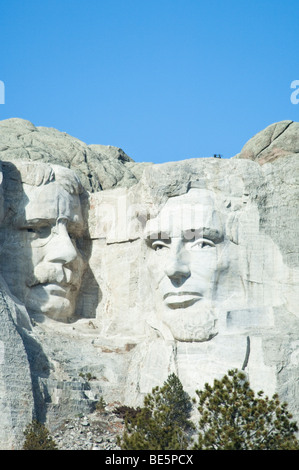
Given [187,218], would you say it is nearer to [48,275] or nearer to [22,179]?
[48,275]

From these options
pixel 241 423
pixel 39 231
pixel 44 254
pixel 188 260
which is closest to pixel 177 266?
pixel 188 260

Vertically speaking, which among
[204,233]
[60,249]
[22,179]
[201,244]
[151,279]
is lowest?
[151,279]

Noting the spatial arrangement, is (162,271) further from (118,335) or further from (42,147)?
(42,147)

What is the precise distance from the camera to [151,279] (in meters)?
31.9

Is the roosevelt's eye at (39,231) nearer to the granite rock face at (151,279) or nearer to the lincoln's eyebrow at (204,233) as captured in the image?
the granite rock face at (151,279)

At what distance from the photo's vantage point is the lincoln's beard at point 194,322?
3030 centimetres

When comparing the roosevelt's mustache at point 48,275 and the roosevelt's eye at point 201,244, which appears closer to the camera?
the roosevelt's eye at point 201,244

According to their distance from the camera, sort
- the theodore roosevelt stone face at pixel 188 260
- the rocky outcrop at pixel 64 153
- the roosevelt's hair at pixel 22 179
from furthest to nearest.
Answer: the rocky outcrop at pixel 64 153
the roosevelt's hair at pixel 22 179
the theodore roosevelt stone face at pixel 188 260

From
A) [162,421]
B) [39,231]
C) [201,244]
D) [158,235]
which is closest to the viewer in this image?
[162,421]

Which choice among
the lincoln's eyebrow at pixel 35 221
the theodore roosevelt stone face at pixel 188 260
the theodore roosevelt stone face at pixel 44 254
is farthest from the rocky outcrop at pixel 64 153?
the theodore roosevelt stone face at pixel 188 260

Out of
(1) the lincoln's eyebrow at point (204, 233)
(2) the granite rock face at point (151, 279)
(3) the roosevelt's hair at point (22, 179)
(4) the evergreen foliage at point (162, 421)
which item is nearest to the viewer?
(4) the evergreen foliage at point (162, 421)

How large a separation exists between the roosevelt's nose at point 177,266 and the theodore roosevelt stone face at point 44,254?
3.20 metres

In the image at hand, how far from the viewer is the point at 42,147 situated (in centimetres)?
3956

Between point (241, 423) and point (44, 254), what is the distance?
31.5 ft
